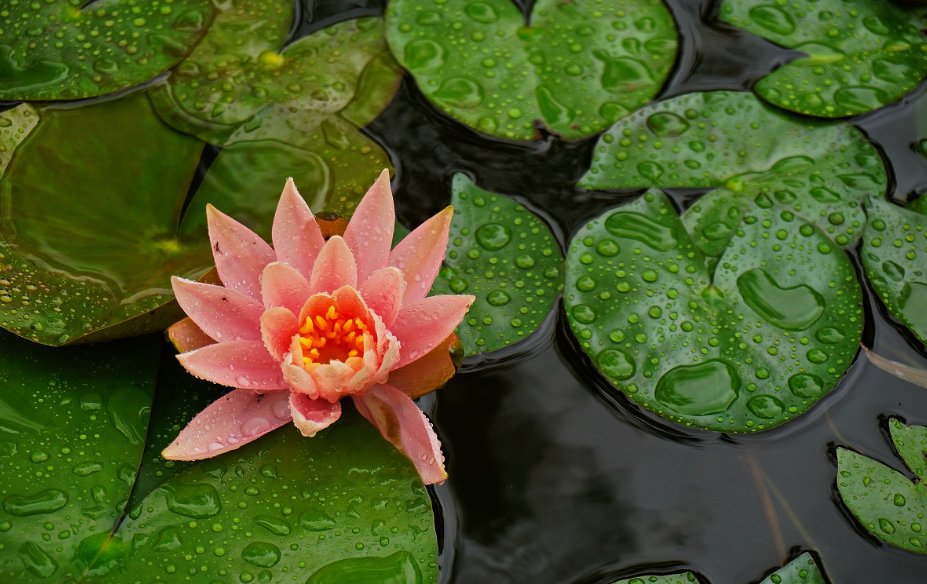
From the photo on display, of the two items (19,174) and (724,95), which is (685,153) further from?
(19,174)

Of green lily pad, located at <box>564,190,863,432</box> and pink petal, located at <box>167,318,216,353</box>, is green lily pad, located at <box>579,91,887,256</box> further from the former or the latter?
pink petal, located at <box>167,318,216,353</box>

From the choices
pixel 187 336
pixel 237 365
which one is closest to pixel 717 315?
Result: pixel 237 365

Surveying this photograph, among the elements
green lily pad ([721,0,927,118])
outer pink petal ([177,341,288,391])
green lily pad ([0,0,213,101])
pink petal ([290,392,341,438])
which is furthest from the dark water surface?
green lily pad ([0,0,213,101])

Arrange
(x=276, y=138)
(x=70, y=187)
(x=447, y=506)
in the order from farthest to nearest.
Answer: (x=276, y=138)
(x=70, y=187)
(x=447, y=506)

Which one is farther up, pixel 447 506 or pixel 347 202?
pixel 347 202

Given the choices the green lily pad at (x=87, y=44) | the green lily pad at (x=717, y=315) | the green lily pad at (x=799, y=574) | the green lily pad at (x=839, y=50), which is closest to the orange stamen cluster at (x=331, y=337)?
the green lily pad at (x=717, y=315)

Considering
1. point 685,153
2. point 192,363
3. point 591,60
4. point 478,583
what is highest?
point 591,60

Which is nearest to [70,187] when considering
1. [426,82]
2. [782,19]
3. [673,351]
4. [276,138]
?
[276,138]
